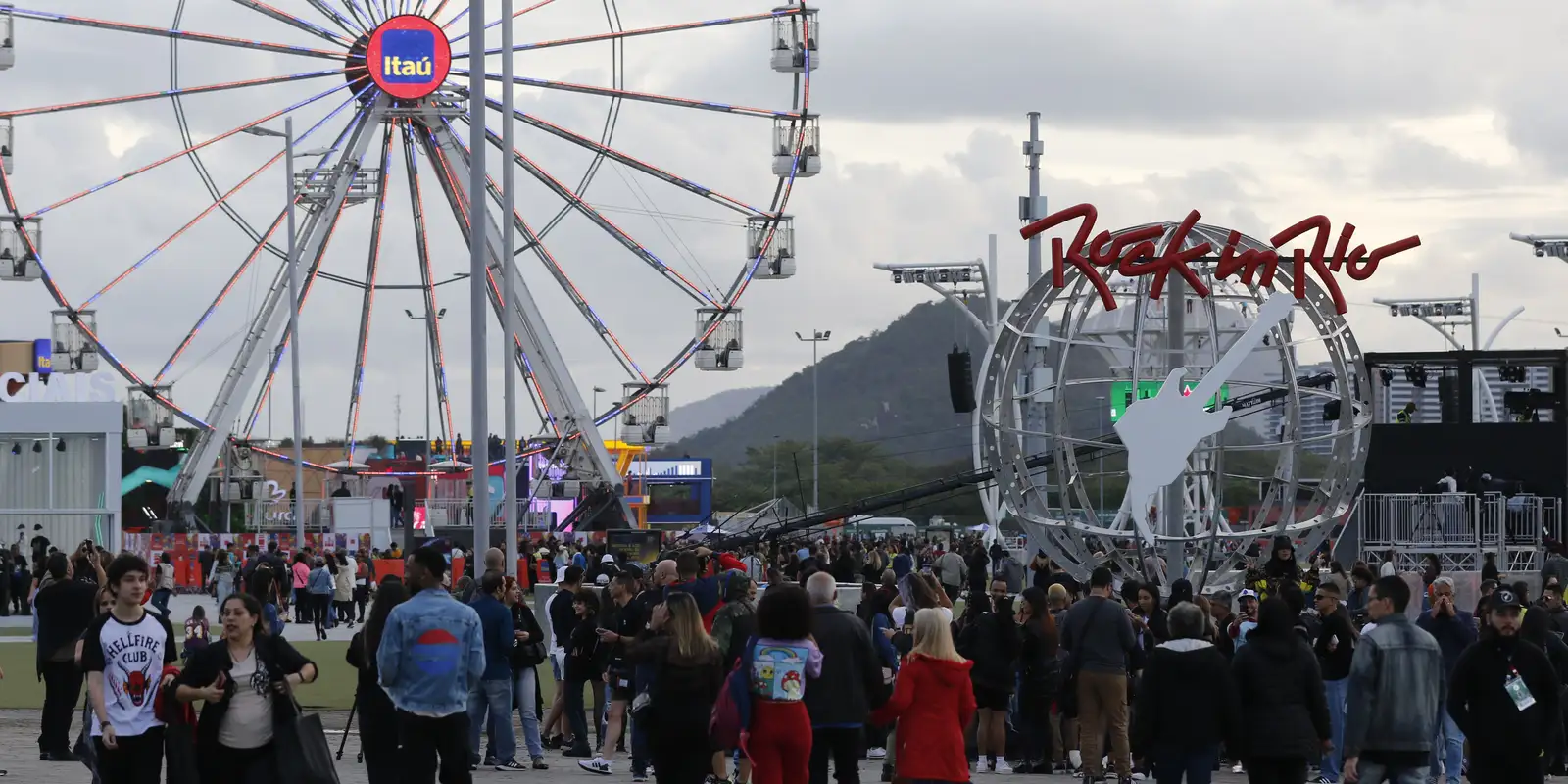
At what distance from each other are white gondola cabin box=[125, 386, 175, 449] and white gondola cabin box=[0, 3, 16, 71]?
8076 mm

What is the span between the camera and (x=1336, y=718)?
1528cm

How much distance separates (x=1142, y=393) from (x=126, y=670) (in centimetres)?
1982

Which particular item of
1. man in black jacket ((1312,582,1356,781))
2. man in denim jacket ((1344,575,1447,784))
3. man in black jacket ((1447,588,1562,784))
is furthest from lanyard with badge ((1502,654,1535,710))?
man in black jacket ((1312,582,1356,781))

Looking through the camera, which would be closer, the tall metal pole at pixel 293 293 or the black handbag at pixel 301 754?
the black handbag at pixel 301 754

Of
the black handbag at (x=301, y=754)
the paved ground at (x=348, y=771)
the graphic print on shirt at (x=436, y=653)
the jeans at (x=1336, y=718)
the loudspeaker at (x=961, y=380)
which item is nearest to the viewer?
the black handbag at (x=301, y=754)

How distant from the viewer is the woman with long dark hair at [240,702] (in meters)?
9.84

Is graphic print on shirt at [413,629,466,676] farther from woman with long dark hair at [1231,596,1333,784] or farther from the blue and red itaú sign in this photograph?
the blue and red itaú sign

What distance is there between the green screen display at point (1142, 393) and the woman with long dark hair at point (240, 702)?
549 inches

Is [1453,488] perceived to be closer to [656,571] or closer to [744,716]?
[656,571]

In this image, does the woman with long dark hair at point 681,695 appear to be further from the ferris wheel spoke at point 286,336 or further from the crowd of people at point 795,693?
the ferris wheel spoke at point 286,336

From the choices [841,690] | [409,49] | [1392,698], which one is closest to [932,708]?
[841,690]

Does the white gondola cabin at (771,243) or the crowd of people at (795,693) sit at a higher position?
the white gondola cabin at (771,243)

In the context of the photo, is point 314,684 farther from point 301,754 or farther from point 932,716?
point 301,754

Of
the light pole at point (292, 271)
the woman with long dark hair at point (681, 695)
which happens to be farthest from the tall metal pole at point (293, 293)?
the woman with long dark hair at point (681, 695)
